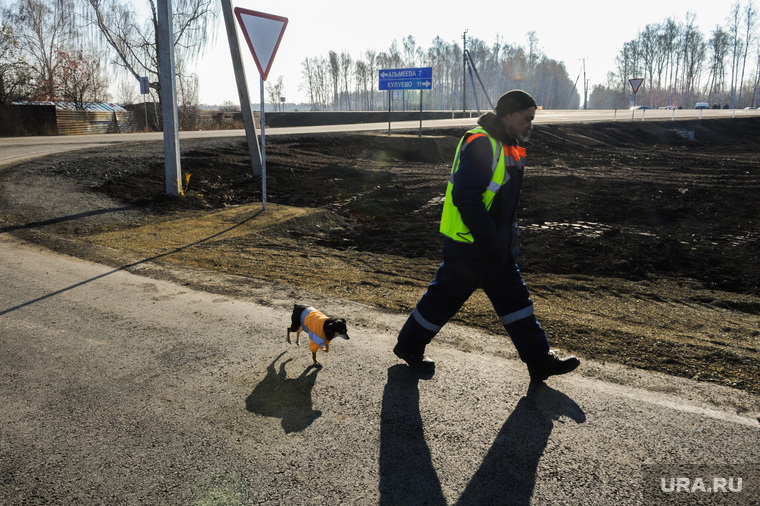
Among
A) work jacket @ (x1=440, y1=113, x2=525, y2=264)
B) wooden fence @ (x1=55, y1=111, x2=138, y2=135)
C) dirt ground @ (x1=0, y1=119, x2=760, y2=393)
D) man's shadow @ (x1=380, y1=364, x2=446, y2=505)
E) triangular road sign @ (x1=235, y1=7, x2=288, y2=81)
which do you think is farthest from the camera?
wooden fence @ (x1=55, y1=111, x2=138, y2=135)

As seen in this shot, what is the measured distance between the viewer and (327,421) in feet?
9.73

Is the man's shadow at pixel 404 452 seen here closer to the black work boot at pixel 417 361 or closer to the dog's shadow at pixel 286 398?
the black work boot at pixel 417 361

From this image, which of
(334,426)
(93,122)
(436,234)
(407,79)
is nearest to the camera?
(334,426)

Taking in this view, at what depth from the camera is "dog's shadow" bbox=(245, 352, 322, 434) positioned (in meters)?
2.99

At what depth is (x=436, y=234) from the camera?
8867mm

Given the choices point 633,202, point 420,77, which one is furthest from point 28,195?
point 420,77

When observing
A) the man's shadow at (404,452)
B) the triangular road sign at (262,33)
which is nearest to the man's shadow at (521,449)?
the man's shadow at (404,452)

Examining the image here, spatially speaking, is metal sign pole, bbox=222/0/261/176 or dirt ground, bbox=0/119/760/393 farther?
metal sign pole, bbox=222/0/261/176

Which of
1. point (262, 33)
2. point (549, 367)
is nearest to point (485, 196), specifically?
point (549, 367)

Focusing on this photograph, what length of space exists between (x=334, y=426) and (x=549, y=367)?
1380 mm

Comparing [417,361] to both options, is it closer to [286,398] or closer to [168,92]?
[286,398]

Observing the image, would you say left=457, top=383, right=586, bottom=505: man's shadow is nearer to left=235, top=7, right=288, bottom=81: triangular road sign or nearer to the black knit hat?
the black knit hat

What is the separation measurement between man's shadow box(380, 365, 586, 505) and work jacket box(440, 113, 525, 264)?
2.92 ft

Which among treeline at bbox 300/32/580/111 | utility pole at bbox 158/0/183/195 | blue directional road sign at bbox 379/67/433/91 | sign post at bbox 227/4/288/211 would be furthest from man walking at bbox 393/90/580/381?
treeline at bbox 300/32/580/111
